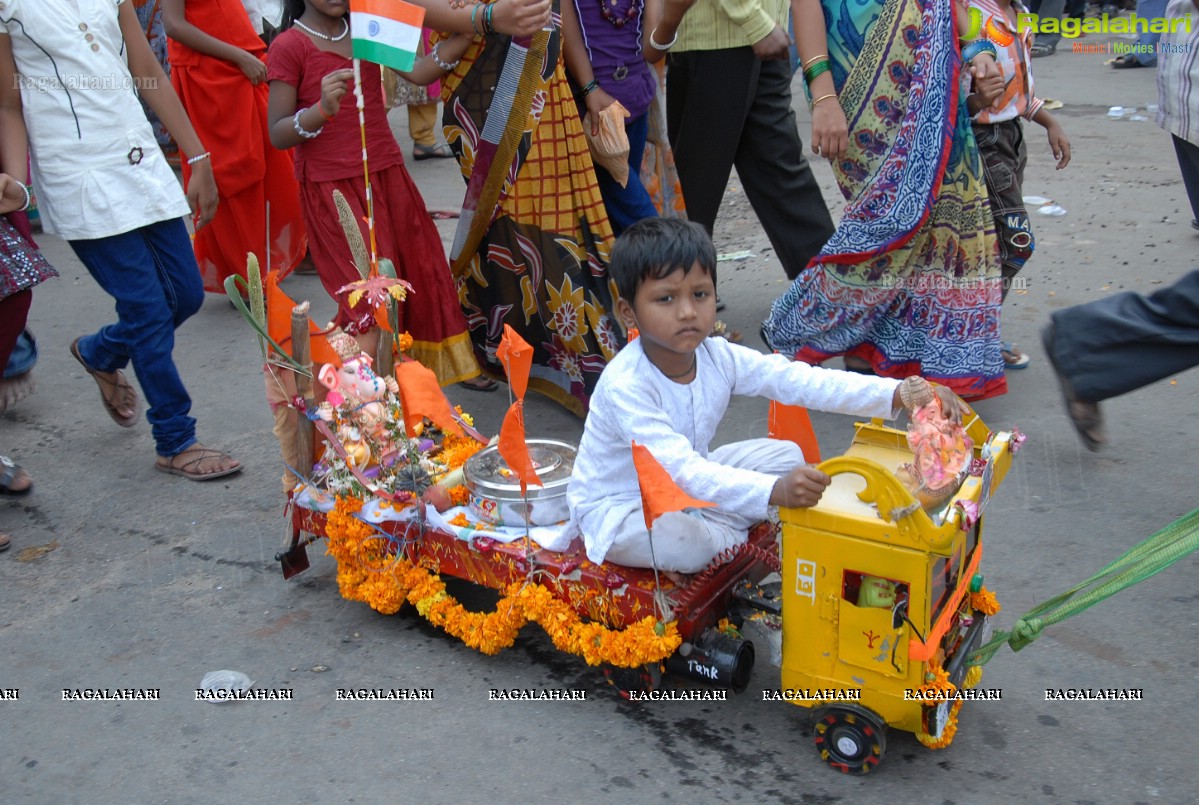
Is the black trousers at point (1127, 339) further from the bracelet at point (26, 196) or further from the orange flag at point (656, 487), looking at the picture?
the bracelet at point (26, 196)

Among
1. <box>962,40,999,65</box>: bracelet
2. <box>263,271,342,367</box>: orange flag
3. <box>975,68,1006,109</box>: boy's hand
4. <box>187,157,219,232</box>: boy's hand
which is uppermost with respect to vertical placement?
<box>962,40,999,65</box>: bracelet

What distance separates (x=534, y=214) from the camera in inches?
161

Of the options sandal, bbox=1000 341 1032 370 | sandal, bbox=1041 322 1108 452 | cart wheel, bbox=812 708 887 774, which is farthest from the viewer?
sandal, bbox=1000 341 1032 370

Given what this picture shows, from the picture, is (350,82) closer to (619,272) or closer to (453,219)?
(619,272)

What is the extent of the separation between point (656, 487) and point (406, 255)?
2.12 meters

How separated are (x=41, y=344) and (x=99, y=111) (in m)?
2.33

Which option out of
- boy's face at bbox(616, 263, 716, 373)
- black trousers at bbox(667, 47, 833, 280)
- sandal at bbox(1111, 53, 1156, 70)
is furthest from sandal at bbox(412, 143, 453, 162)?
boy's face at bbox(616, 263, 716, 373)

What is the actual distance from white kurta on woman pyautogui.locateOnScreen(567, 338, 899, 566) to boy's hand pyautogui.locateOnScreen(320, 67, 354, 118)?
5.12 feet

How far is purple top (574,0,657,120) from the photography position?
4.09 metres

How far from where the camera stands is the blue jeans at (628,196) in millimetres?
4277

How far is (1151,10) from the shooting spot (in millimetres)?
9203

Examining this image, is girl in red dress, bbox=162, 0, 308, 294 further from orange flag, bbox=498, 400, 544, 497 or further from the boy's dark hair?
the boy's dark hair

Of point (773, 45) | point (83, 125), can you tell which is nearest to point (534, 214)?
point (773, 45)

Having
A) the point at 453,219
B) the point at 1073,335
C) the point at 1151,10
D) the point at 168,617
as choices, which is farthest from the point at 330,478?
the point at 1151,10
